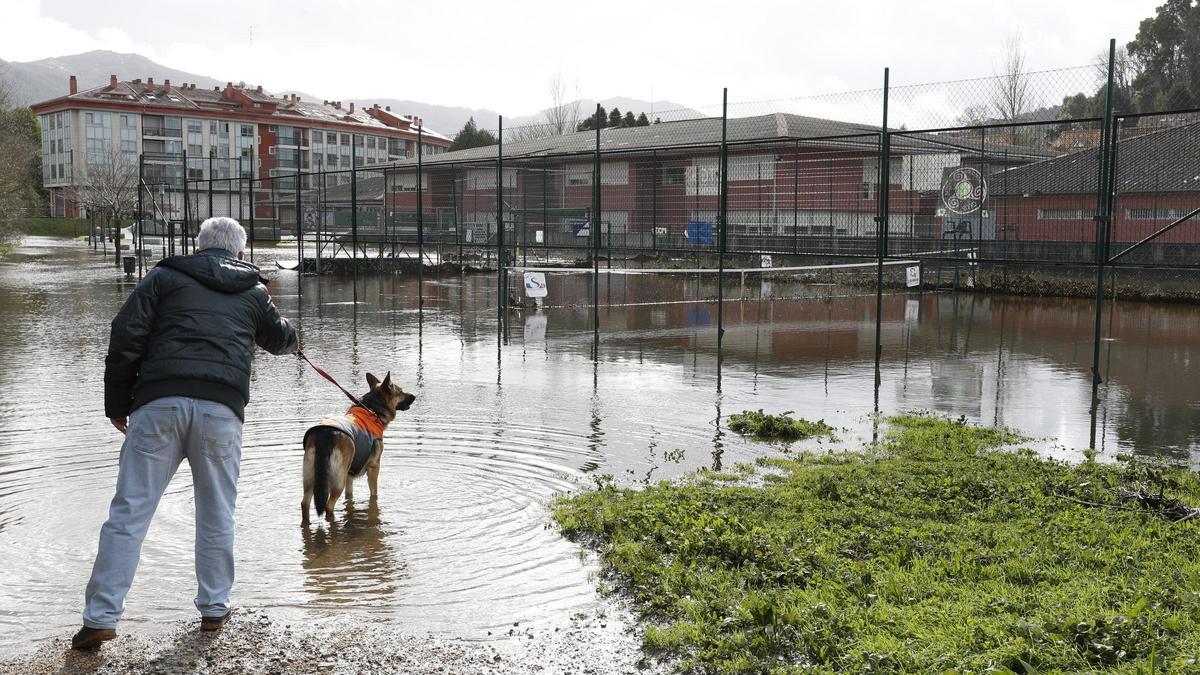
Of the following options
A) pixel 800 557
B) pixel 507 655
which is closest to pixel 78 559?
pixel 507 655

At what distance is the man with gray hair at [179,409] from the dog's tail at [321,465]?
1.21 m

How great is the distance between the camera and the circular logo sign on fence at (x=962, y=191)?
79.1 ft

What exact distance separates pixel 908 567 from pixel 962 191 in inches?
813

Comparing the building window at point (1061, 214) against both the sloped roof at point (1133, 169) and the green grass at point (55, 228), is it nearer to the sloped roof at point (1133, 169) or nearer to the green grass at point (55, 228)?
the sloped roof at point (1133, 169)

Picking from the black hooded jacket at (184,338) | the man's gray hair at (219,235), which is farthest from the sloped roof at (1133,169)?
the black hooded jacket at (184,338)

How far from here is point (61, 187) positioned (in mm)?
87062

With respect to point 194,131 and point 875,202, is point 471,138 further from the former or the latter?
point 875,202

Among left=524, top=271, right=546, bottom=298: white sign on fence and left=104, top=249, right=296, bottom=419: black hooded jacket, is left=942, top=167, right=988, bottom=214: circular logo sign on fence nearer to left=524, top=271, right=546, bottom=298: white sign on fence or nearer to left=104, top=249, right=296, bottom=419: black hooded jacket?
left=524, top=271, right=546, bottom=298: white sign on fence

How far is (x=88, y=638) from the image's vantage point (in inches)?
179

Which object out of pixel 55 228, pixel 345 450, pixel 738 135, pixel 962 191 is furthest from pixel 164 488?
pixel 55 228

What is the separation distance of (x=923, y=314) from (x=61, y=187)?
84.6m

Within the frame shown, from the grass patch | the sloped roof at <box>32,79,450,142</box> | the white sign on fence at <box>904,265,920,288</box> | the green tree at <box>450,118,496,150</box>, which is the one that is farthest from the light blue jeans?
the sloped roof at <box>32,79,450,142</box>

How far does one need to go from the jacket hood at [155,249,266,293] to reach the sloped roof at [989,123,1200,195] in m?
15.0

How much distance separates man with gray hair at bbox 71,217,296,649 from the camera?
15.1 ft
